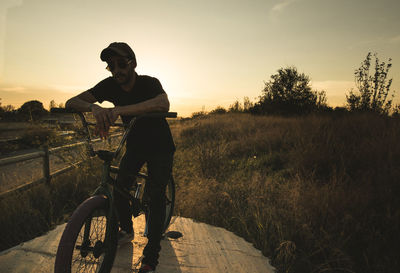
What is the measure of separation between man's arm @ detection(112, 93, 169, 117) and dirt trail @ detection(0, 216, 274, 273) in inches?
64.5

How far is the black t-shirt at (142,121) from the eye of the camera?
212 centimetres

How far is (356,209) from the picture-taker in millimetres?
3176

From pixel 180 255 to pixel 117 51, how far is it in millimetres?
2225

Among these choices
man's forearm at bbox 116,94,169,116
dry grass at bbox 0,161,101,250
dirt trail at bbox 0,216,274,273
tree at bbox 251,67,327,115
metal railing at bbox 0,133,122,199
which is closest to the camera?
A: man's forearm at bbox 116,94,169,116

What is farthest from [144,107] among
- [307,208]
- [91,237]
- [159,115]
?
[307,208]

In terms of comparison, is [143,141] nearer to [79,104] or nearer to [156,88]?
[156,88]

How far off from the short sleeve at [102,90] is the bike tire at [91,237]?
3.21 feet

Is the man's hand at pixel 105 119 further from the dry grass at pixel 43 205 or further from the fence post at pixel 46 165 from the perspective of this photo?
the fence post at pixel 46 165

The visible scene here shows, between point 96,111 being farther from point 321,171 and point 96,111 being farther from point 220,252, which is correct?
point 321,171

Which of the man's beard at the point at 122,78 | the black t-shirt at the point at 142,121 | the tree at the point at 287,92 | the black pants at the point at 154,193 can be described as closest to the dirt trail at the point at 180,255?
the black pants at the point at 154,193

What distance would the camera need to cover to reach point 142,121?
216 cm

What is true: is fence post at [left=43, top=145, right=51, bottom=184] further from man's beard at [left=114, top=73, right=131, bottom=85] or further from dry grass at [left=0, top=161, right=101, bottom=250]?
man's beard at [left=114, top=73, right=131, bottom=85]

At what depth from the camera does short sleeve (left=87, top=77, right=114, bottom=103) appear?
2168 mm

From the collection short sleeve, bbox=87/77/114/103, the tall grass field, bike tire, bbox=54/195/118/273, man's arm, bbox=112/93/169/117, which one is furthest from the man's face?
the tall grass field
